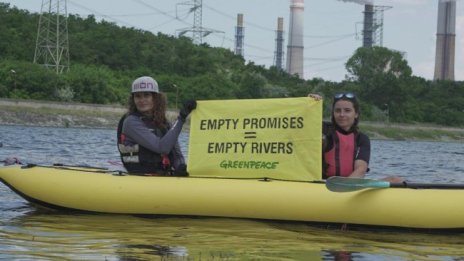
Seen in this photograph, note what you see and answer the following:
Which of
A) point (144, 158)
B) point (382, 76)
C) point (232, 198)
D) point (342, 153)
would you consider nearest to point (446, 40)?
point (382, 76)

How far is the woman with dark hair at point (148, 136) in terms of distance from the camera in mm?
10336

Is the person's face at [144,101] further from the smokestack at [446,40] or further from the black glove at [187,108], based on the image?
the smokestack at [446,40]

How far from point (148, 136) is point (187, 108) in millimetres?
577

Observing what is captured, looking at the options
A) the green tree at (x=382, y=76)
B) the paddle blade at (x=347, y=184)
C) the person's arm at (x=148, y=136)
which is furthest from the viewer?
the green tree at (x=382, y=76)

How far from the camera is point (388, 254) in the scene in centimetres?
838

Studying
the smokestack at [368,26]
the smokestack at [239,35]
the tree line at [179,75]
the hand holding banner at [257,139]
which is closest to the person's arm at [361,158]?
the hand holding banner at [257,139]

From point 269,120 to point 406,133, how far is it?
9097 cm

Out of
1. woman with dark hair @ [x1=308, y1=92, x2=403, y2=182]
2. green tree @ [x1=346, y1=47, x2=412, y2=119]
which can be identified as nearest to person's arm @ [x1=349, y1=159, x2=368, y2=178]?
woman with dark hair @ [x1=308, y1=92, x2=403, y2=182]

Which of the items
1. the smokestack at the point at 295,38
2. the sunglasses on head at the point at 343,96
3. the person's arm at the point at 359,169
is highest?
the smokestack at the point at 295,38

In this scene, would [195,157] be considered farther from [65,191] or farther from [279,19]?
[279,19]

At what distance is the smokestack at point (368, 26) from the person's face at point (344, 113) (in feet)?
547

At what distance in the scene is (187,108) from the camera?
10211 millimetres

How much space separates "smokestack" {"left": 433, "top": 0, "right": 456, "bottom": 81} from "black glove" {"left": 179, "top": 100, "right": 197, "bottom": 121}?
512 feet

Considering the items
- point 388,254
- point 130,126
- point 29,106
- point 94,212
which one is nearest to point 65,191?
point 94,212
